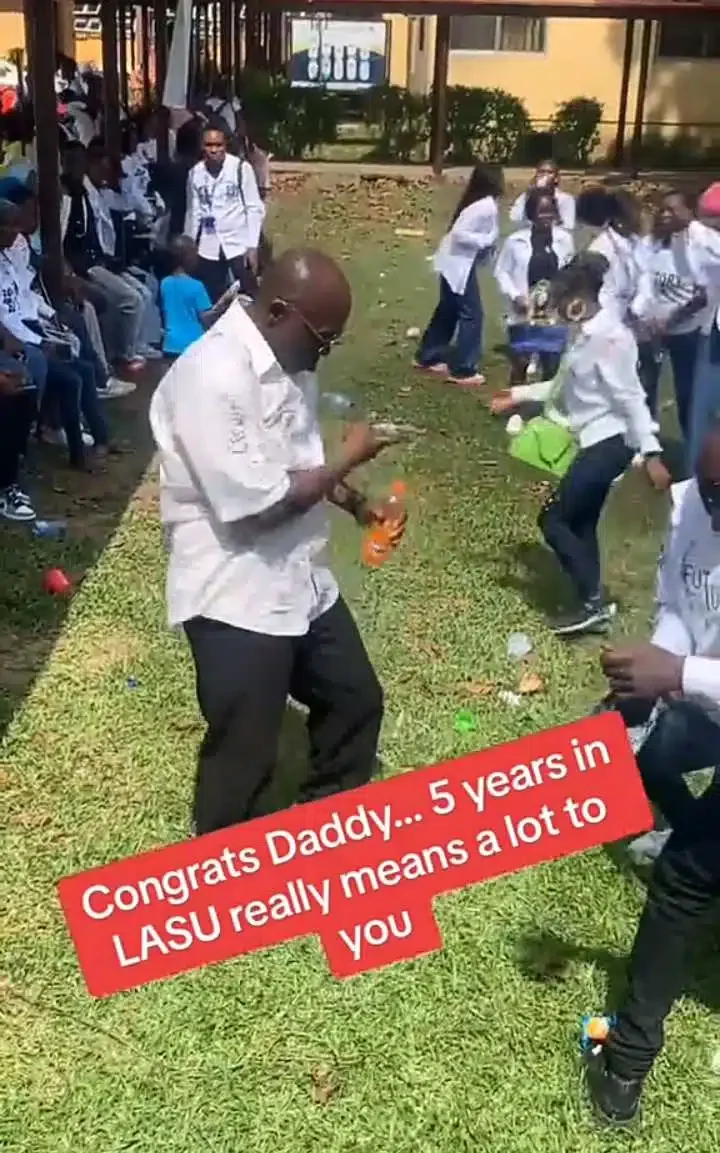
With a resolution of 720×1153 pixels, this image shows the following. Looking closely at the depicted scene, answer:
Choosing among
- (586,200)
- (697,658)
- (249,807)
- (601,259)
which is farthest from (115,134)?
(697,658)

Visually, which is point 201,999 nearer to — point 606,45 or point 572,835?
point 572,835

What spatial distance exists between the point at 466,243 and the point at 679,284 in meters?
2.68

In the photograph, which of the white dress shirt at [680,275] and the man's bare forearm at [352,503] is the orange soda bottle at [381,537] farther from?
the white dress shirt at [680,275]

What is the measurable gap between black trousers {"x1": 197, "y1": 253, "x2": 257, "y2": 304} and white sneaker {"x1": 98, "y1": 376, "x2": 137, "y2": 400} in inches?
65.2

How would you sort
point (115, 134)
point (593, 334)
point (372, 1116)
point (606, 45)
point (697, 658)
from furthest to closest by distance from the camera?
point (606, 45)
point (115, 134)
point (593, 334)
point (372, 1116)
point (697, 658)

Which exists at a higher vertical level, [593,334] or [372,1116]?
[593,334]

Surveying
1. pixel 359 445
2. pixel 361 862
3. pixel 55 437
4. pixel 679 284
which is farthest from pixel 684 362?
pixel 361 862

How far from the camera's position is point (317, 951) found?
13.0 feet

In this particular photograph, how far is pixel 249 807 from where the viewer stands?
159 inches

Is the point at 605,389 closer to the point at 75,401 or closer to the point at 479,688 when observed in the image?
the point at 479,688

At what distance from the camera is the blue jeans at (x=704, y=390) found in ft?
26.0

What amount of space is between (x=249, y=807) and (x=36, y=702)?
5.11 ft

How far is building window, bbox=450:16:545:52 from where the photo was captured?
26703 millimetres

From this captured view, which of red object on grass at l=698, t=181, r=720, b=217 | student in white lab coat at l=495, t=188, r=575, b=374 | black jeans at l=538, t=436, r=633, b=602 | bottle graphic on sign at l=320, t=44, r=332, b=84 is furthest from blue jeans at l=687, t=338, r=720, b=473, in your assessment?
bottle graphic on sign at l=320, t=44, r=332, b=84
